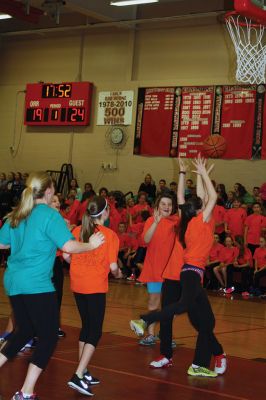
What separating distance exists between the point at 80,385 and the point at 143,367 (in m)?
1.30

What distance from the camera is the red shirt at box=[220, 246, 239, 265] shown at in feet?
49.0

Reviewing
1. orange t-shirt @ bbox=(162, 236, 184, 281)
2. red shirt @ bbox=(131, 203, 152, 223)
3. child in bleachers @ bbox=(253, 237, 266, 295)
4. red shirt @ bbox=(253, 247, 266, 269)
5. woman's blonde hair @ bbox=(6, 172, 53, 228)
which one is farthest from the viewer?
red shirt @ bbox=(131, 203, 152, 223)

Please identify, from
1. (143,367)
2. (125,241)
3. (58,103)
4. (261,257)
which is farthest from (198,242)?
(58,103)

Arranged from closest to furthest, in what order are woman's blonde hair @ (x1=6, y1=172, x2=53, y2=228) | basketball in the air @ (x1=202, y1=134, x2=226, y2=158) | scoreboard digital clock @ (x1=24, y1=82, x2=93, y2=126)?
woman's blonde hair @ (x1=6, y1=172, x2=53, y2=228) → basketball in the air @ (x1=202, y1=134, x2=226, y2=158) → scoreboard digital clock @ (x1=24, y1=82, x2=93, y2=126)

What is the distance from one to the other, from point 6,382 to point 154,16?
56.4 feet

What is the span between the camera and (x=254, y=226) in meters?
15.5

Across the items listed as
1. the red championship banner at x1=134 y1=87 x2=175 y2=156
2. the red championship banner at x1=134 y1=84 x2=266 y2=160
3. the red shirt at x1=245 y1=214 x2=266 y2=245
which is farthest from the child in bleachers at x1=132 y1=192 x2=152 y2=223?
the red championship banner at x1=134 y1=87 x2=175 y2=156

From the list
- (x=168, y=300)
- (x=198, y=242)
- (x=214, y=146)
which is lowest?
(x=168, y=300)

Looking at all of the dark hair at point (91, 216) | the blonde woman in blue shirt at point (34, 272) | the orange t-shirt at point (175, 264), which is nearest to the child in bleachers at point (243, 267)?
the orange t-shirt at point (175, 264)

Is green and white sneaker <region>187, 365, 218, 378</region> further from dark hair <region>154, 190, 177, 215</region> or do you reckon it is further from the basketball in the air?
the basketball in the air

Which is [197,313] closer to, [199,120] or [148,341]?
[148,341]

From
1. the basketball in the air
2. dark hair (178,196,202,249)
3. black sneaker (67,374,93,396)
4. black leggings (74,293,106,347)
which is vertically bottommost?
black sneaker (67,374,93,396)

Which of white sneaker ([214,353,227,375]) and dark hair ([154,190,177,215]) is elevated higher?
dark hair ([154,190,177,215])

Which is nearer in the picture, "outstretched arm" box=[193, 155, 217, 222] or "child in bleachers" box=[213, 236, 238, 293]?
"outstretched arm" box=[193, 155, 217, 222]
